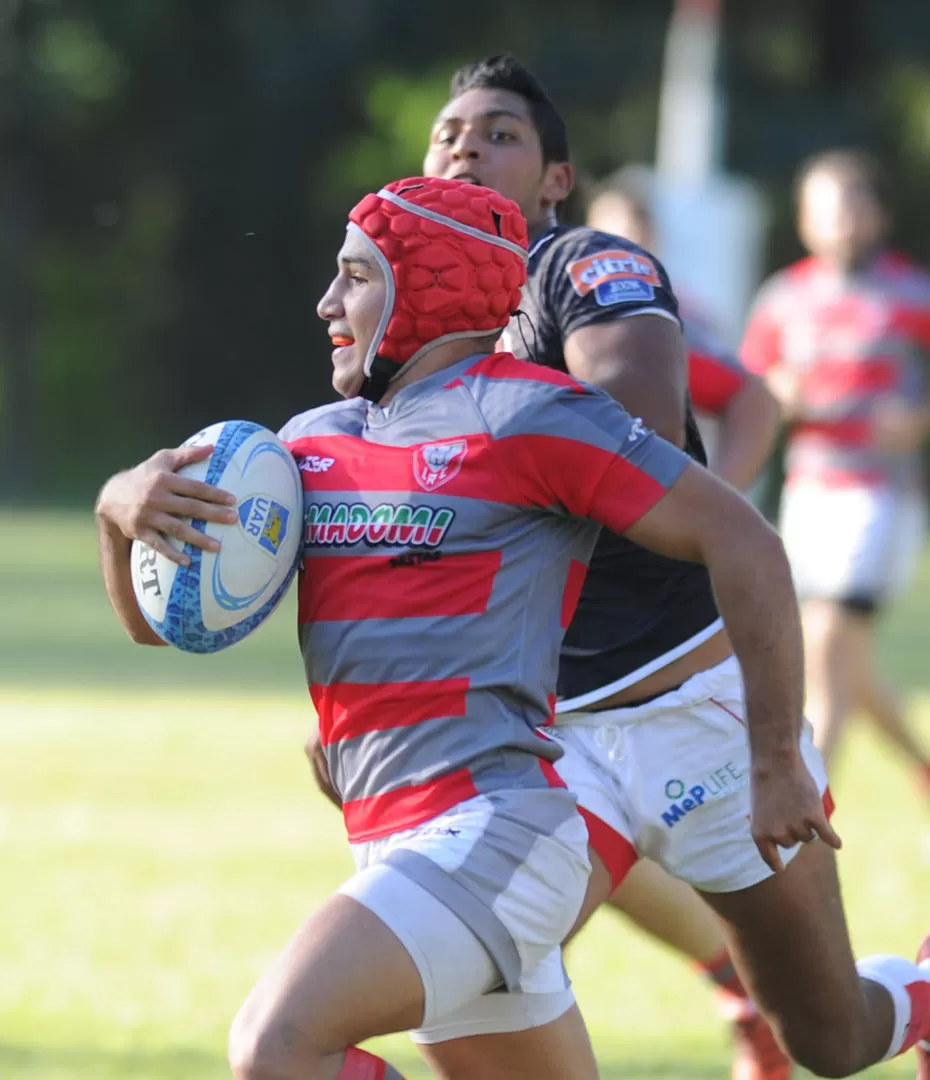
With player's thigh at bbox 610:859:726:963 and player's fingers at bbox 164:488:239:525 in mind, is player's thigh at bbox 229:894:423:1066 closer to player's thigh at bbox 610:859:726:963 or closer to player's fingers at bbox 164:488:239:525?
player's fingers at bbox 164:488:239:525

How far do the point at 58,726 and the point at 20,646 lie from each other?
3700mm

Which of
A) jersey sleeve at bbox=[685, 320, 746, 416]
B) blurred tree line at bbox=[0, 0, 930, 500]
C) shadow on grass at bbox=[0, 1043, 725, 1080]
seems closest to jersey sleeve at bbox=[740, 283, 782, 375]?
jersey sleeve at bbox=[685, 320, 746, 416]

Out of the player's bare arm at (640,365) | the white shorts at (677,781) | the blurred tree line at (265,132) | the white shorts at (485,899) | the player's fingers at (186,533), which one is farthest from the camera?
the blurred tree line at (265,132)

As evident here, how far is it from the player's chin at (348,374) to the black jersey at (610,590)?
2.04ft

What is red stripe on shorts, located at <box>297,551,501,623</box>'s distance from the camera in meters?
3.48

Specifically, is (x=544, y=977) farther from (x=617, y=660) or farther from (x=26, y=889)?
(x=26, y=889)

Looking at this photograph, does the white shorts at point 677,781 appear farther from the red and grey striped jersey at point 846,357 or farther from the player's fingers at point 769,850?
the red and grey striped jersey at point 846,357

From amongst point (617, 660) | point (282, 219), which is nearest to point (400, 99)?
point (282, 219)

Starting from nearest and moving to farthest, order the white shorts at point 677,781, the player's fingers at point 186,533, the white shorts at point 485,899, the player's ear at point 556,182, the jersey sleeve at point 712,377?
the white shorts at point 485,899 < the player's fingers at point 186,533 < the white shorts at point 677,781 < the player's ear at point 556,182 < the jersey sleeve at point 712,377

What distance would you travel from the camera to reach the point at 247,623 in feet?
12.0

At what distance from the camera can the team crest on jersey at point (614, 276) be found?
4.07m

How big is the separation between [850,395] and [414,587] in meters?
5.90

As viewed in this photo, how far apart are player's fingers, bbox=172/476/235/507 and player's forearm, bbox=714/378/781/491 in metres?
2.33

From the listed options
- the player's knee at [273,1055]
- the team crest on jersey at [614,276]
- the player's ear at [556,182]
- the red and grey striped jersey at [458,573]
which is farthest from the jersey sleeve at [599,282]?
the player's knee at [273,1055]
